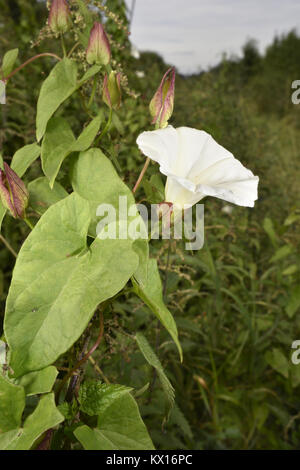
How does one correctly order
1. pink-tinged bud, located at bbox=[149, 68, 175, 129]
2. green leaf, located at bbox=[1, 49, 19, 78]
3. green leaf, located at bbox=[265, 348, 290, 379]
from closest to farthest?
1. pink-tinged bud, located at bbox=[149, 68, 175, 129]
2. green leaf, located at bbox=[1, 49, 19, 78]
3. green leaf, located at bbox=[265, 348, 290, 379]

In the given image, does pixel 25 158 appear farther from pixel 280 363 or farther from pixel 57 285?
pixel 280 363

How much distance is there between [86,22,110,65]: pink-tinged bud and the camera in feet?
1.57

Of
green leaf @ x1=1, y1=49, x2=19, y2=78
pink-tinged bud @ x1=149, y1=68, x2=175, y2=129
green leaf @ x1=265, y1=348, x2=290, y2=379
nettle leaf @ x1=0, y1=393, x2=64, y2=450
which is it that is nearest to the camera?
nettle leaf @ x1=0, y1=393, x2=64, y2=450

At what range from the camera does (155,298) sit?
1.35 ft

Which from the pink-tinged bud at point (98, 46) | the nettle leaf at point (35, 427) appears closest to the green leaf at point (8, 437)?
the nettle leaf at point (35, 427)

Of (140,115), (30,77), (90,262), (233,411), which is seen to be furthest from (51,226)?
Result: (30,77)

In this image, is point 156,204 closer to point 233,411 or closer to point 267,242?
point 233,411

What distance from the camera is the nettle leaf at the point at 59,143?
1.53 feet

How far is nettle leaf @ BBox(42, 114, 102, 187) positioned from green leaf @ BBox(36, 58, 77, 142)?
0.02 m

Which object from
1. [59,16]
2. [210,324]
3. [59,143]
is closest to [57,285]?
[59,143]

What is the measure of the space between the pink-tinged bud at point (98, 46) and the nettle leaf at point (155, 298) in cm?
23

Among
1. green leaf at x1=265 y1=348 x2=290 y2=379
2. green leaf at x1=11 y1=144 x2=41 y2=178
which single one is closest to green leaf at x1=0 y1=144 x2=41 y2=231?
green leaf at x1=11 y1=144 x2=41 y2=178

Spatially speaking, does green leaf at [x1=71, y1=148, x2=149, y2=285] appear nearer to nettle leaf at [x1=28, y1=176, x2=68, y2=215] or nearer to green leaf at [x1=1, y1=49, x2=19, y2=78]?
nettle leaf at [x1=28, y1=176, x2=68, y2=215]
